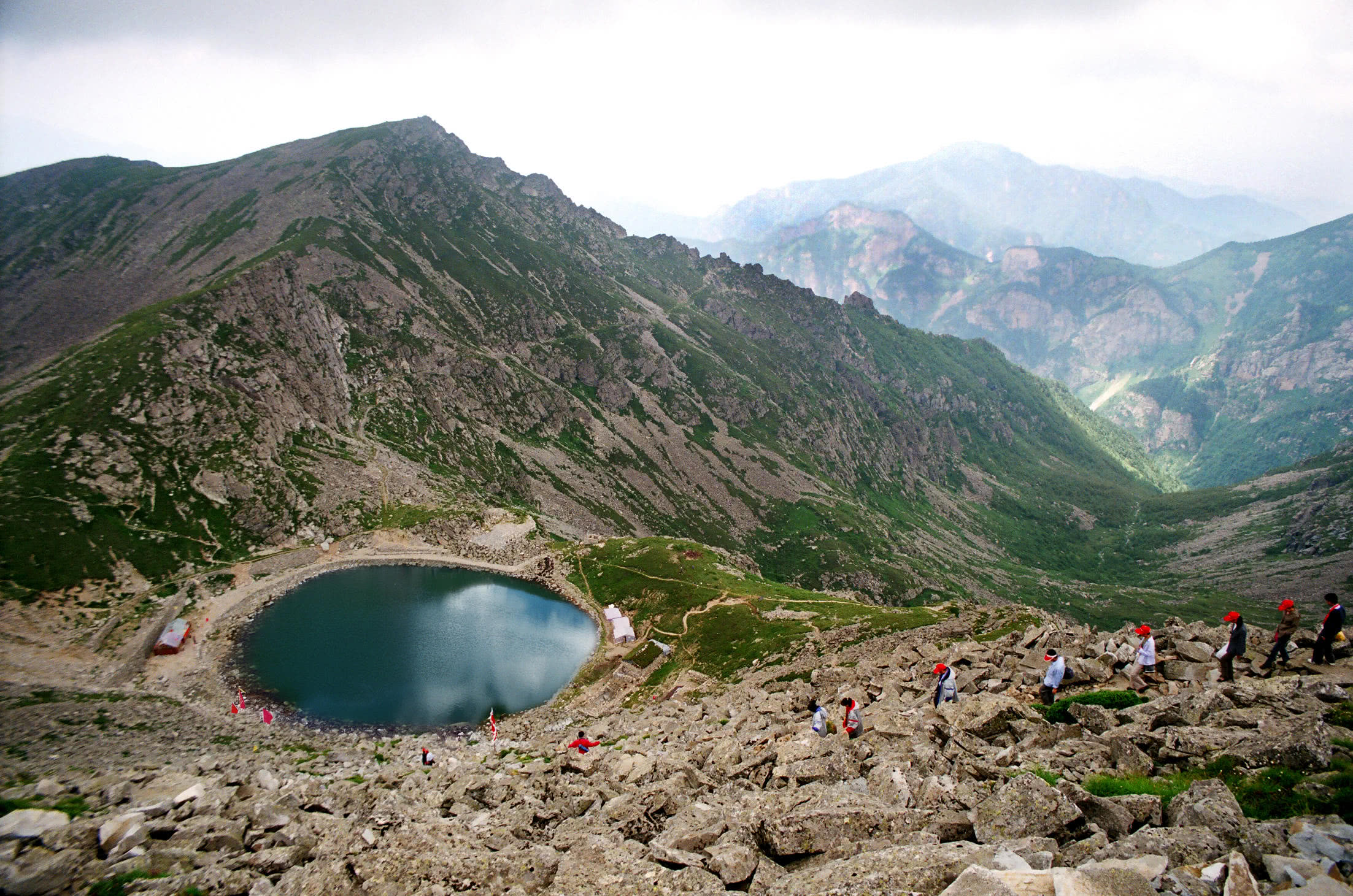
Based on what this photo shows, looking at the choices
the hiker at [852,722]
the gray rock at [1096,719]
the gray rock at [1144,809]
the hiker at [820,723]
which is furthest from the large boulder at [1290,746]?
the hiker at [820,723]

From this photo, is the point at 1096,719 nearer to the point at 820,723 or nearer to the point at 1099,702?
the point at 1099,702

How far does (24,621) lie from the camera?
68.4 m

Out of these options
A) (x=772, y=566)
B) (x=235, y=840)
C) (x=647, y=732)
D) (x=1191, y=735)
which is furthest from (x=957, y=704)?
(x=772, y=566)

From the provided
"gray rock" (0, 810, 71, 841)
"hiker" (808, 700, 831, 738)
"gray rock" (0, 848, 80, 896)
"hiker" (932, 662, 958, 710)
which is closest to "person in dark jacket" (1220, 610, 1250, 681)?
"hiker" (932, 662, 958, 710)

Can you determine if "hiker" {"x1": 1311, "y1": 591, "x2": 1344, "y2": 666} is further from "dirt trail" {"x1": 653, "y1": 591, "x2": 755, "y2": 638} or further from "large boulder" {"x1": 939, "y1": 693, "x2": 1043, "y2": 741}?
"dirt trail" {"x1": 653, "y1": 591, "x2": 755, "y2": 638}

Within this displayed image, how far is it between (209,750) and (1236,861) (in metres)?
65.4

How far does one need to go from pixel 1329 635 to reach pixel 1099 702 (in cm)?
891

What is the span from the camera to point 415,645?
8269 cm

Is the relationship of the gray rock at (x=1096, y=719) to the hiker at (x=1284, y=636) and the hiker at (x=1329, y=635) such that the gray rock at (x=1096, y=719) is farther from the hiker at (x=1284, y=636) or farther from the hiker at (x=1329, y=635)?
the hiker at (x=1329, y=635)

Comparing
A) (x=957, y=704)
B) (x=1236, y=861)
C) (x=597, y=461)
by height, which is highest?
(x=1236, y=861)

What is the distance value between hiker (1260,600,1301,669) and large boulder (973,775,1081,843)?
60.1ft

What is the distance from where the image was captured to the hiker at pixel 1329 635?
74.3 ft

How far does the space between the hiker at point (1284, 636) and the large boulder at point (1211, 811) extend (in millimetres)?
15961

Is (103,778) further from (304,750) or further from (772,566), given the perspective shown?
(772,566)
